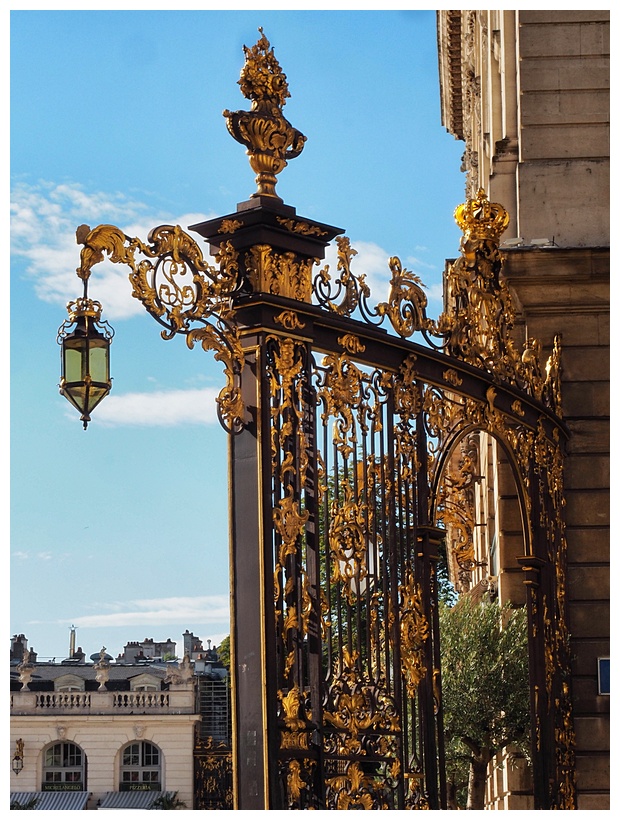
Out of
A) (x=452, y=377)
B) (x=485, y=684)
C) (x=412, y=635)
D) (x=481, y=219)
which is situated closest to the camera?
(x=412, y=635)

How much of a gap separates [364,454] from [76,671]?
53.1 metres

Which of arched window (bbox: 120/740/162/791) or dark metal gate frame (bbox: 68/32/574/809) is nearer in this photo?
dark metal gate frame (bbox: 68/32/574/809)

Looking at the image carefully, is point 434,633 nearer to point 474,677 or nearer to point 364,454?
point 364,454

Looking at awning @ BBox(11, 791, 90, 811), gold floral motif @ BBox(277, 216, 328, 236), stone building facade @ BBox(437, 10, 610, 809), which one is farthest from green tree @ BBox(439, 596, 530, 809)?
awning @ BBox(11, 791, 90, 811)

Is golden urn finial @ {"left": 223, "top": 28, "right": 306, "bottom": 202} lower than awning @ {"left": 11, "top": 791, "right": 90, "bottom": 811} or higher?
higher

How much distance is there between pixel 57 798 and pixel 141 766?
3421mm

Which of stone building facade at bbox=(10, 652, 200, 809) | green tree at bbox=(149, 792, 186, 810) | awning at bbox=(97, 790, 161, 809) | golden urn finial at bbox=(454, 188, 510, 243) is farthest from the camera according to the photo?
awning at bbox=(97, 790, 161, 809)

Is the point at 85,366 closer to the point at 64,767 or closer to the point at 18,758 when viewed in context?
the point at 18,758

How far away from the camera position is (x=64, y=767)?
6006 centimetres

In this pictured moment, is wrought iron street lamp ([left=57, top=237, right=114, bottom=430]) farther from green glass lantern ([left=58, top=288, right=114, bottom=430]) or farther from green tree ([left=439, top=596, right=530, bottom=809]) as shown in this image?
green tree ([left=439, top=596, right=530, bottom=809])

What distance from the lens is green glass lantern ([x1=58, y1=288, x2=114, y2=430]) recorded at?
8266 millimetres

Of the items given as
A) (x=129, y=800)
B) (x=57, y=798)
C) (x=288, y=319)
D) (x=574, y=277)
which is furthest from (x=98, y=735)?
(x=288, y=319)

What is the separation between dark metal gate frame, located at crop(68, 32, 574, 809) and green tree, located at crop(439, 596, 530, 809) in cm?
458

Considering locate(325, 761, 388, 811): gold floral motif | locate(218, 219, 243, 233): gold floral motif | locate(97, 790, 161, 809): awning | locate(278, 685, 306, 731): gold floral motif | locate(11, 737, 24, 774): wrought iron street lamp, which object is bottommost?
locate(97, 790, 161, 809): awning
